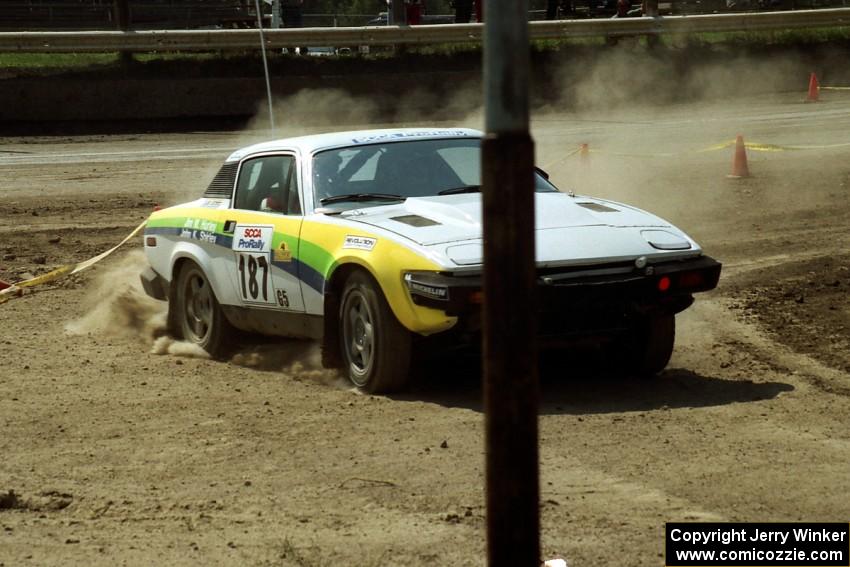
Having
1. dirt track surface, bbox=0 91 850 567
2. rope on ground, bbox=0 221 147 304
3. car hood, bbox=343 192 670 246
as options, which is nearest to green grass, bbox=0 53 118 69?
rope on ground, bbox=0 221 147 304

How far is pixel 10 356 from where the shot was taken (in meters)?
9.16

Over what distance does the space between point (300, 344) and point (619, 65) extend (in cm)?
1869

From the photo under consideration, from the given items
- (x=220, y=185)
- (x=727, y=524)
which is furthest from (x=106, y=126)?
(x=727, y=524)

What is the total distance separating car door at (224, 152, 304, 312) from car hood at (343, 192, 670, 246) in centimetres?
52

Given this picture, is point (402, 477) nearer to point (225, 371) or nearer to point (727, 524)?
point (727, 524)

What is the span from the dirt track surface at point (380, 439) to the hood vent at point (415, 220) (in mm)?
962

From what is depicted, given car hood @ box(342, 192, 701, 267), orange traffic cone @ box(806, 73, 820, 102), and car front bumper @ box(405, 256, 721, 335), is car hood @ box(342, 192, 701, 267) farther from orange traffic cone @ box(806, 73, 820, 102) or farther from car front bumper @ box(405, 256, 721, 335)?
orange traffic cone @ box(806, 73, 820, 102)

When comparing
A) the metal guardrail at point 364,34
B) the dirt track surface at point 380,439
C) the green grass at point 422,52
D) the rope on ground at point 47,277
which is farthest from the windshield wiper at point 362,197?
the green grass at point 422,52

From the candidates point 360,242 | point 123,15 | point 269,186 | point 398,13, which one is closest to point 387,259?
point 360,242

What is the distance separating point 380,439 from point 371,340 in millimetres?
1036

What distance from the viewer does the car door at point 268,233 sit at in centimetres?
824

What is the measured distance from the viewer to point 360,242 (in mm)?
7512

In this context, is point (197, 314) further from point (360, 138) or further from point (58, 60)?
point (58, 60)

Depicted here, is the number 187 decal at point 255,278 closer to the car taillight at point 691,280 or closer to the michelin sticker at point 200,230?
the michelin sticker at point 200,230
